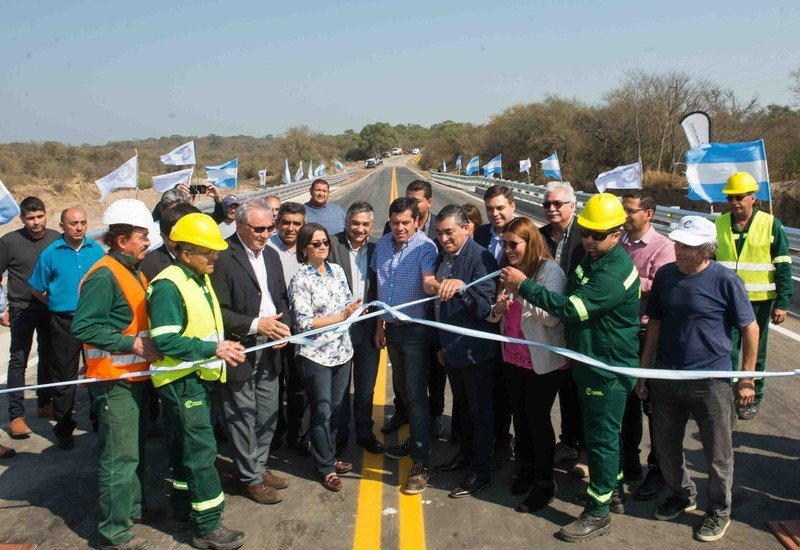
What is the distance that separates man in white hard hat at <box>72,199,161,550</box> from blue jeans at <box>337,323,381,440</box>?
1.64 meters

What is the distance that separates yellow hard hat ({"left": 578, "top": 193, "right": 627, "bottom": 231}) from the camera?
3.59m

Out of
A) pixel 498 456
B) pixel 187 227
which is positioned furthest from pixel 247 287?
pixel 498 456

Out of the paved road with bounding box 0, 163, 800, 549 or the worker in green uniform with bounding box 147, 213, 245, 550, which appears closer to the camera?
the worker in green uniform with bounding box 147, 213, 245, 550

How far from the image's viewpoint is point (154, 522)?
13.3ft

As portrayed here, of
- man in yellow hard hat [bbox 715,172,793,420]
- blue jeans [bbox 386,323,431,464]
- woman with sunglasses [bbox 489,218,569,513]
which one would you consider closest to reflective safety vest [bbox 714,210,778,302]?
man in yellow hard hat [bbox 715,172,793,420]

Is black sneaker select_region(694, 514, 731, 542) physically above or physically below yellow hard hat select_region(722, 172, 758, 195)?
below

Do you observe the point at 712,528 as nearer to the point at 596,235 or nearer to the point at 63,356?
the point at 596,235

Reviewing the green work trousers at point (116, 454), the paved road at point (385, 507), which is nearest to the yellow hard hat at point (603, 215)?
the paved road at point (385, 507)

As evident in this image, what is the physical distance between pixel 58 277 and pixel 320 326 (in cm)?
257

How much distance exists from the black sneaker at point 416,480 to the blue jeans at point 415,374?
0.20 feet

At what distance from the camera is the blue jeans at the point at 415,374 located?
450 centimetres

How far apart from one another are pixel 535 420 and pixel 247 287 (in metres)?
2.18

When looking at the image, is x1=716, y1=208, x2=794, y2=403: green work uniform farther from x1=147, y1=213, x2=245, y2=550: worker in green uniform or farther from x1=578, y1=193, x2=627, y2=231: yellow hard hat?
x1=147, y1=213, x2=245, y2=550: worker in green uniform

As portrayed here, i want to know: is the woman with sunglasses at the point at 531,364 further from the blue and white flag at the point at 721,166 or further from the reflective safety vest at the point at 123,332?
the blue and white flag at the point at 721,166
